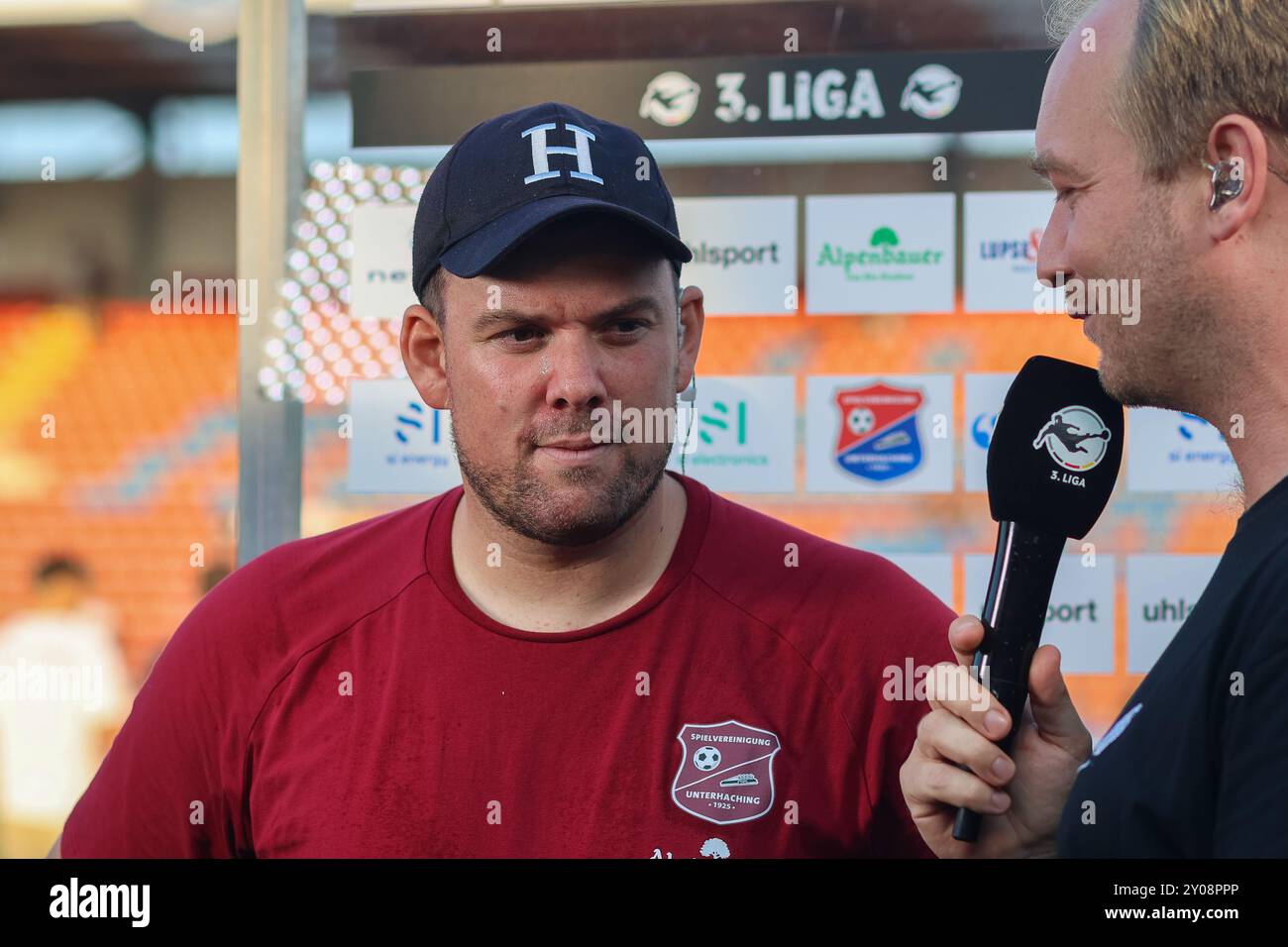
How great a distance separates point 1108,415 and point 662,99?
1797 millimetres

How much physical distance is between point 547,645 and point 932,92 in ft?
6.07

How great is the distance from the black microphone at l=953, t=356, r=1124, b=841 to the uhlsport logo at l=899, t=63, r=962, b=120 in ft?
5.37

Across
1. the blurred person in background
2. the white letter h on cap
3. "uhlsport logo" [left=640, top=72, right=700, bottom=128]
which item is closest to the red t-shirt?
the white letter h on cap

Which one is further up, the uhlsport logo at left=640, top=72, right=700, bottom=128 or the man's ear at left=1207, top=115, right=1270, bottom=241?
the uhlsport logo at left=640, top=72, right=700, bottom=128

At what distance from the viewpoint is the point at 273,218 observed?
8.98ft

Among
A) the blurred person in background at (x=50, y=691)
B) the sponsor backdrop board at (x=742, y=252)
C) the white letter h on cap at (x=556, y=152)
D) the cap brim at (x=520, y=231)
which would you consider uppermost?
the sponsor backdrop board at (x=742, y=252)

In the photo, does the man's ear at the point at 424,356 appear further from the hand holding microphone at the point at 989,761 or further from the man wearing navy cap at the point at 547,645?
the hand holding microphone at the point at 989,761

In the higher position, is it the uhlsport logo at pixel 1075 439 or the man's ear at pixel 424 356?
the man's ear at pixel 424 356

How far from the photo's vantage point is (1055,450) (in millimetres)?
1260

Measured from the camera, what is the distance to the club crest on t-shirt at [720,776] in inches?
54.0

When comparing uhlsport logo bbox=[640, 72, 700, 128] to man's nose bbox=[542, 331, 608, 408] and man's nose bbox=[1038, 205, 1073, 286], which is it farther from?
man's nose bbox=[1038, 205, 1073, 286]

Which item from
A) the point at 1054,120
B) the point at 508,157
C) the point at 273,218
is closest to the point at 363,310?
the point at 273,218

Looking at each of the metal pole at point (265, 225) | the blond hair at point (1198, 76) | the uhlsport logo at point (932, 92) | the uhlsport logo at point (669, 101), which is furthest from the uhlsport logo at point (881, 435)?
the blond hair at point (1198, 76)

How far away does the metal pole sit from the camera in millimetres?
2717
